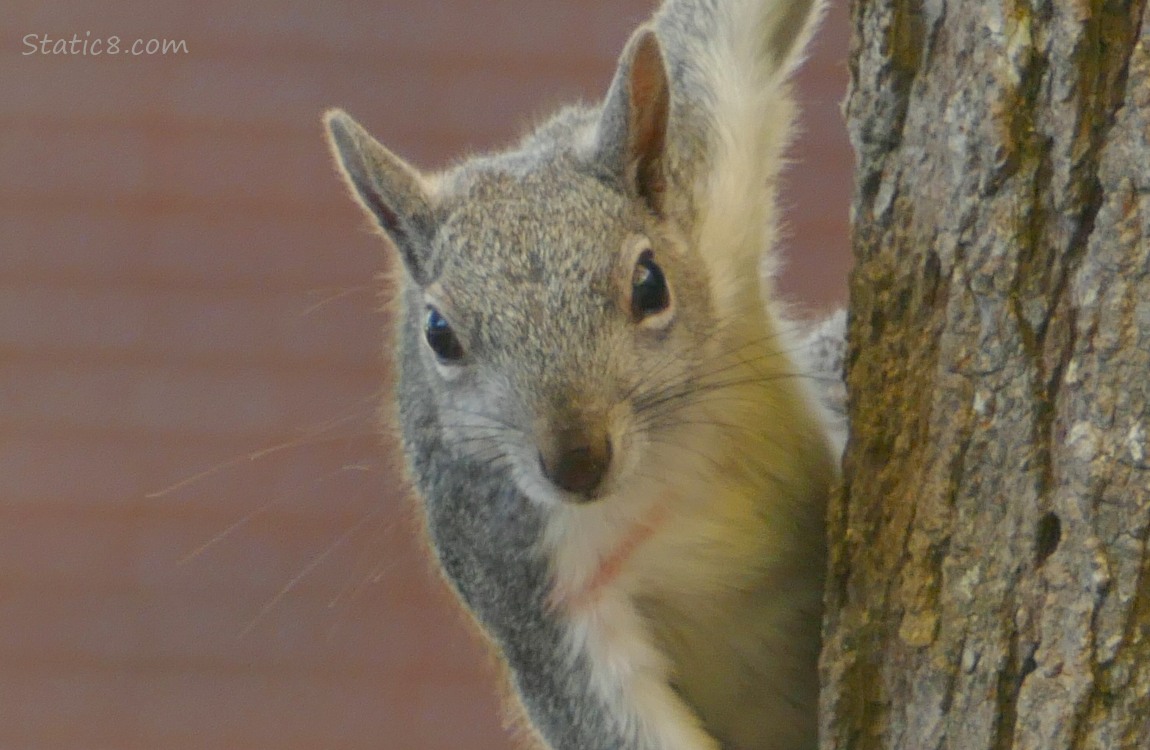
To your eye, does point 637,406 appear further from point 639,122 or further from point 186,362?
point 186,362

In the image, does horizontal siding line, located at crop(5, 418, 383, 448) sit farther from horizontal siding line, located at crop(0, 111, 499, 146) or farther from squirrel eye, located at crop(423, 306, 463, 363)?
squirrel eye, located at crop(423, 306, 463, 363)

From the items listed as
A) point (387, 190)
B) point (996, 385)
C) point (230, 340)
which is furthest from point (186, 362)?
point (996, 385)

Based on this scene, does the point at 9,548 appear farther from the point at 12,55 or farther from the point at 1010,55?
the point at 1010,55

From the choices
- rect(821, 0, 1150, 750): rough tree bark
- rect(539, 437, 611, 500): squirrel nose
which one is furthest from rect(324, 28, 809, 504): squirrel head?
rect(821, 0, 1150, 750): rough tree bark

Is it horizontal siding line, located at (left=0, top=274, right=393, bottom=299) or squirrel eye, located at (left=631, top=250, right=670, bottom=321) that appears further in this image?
horizontal siding line, located at (left=0, top=274, right=393, bottom=299)

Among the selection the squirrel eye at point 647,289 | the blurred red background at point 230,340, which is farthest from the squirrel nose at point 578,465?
the blurred red background at point 230,340

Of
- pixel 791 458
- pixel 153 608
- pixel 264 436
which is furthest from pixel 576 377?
pixel 153 608

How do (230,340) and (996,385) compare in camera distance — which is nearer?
(996,385)
